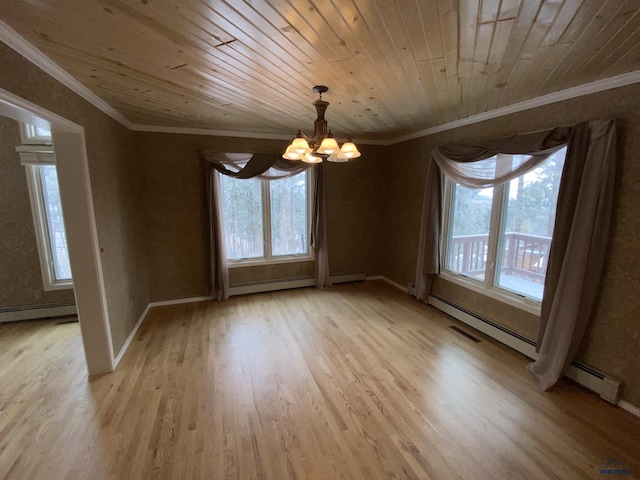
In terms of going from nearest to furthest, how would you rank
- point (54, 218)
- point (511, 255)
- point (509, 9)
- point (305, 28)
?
1. point (509, 9)
2. point (305, 28)
3. point (511, 255)
4. point (54, 218)

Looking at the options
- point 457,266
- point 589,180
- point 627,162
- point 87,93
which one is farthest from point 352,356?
point 87,93

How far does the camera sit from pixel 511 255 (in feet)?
9.73

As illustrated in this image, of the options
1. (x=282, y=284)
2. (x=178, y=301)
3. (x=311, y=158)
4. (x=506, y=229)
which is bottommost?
(x=178, y=301)

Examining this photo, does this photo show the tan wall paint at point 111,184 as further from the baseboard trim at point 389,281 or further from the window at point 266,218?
the baseboard trim at point 389,281

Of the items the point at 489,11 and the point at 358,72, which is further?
the point at 358,72

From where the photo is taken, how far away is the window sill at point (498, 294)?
2.70 metres

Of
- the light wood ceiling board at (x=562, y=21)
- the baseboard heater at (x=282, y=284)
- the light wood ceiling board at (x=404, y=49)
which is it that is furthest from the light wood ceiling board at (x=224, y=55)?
the baseboard heater at (x=282, y=284)

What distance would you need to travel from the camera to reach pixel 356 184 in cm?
471

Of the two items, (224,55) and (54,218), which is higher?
(224,55)

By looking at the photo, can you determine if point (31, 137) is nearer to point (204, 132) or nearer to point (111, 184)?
point (111, 184)

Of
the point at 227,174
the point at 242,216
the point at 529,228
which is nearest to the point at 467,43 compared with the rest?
the point at 529,228

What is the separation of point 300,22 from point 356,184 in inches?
136

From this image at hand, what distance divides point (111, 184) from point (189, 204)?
3.69ft

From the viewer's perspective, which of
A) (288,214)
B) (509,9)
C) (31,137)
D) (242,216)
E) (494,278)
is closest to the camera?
(509,9)
